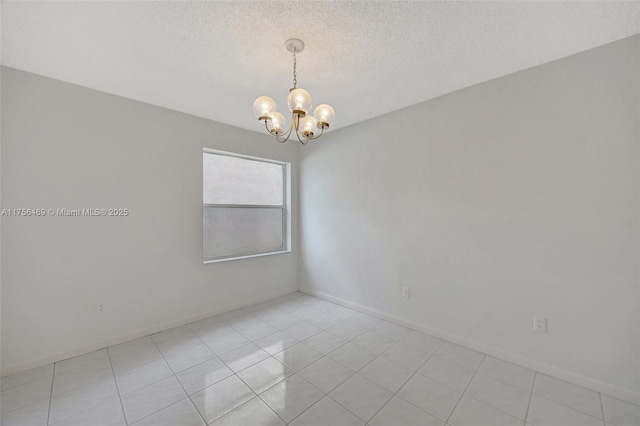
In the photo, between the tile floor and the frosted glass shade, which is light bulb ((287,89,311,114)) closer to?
the frosted glass shade

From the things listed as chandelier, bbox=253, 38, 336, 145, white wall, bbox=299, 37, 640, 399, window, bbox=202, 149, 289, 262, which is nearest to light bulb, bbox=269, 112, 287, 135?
chandelier, bbox=253, 38, 336, 145

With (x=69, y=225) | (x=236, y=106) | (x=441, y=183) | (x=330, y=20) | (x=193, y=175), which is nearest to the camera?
(x=330, y=20)

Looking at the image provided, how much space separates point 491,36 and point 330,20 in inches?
44.9

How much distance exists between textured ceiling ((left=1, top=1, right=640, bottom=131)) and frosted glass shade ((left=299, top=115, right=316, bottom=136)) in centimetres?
52

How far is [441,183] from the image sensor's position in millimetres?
2703

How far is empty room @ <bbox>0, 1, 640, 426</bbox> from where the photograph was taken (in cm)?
170

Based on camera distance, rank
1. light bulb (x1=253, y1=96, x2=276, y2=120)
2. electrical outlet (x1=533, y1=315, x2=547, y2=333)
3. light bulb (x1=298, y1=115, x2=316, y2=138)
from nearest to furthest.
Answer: light bulb (x1=253, y1=96, x2=276, y2=120)
light bulb (x1=298, y1=115, x2=316, y2=138)
electrical outlet (x1=533, y1=315, x2=547, y2=333)

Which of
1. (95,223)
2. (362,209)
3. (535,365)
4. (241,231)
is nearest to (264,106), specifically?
(362,209)

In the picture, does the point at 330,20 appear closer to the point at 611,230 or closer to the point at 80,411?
the point at 611,230

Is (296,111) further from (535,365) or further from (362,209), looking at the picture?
(535,365)

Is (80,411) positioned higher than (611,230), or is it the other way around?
(611,230)

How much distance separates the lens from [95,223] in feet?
8.18

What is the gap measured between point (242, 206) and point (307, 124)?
2151mm


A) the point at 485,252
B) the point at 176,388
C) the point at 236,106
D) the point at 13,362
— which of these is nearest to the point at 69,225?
the point at 13,362
